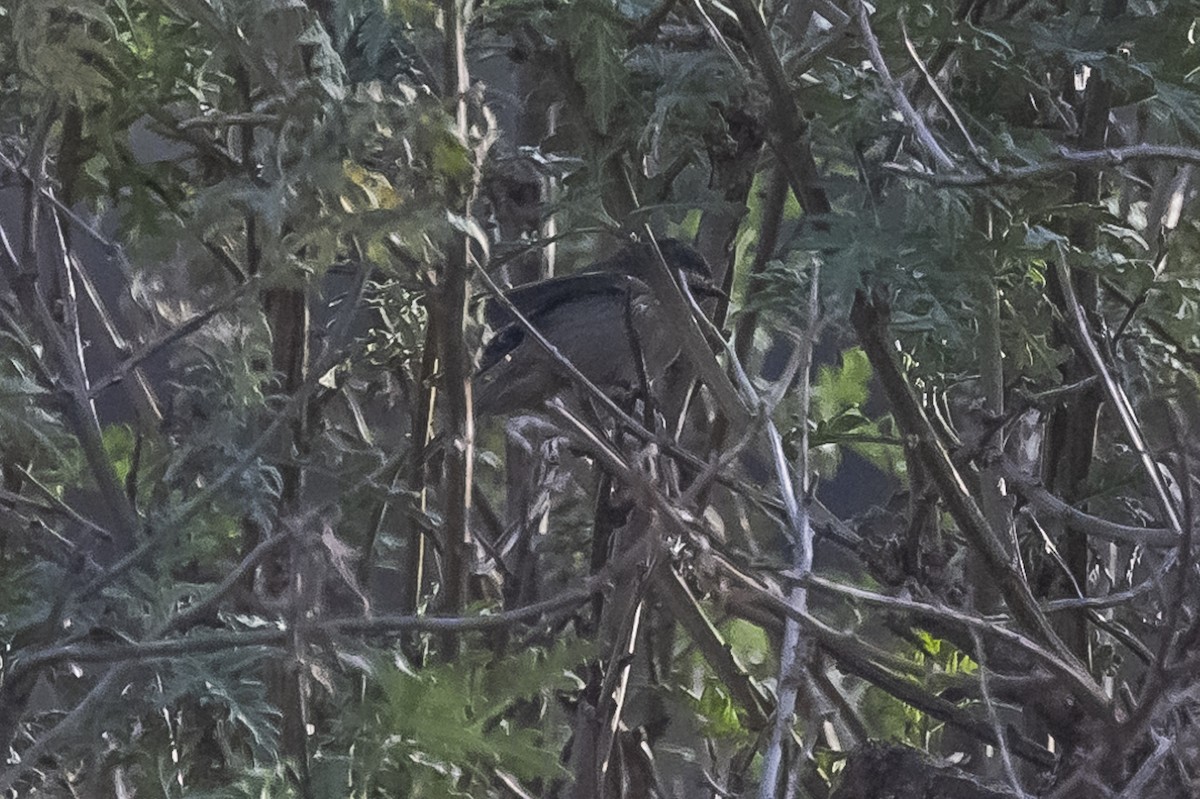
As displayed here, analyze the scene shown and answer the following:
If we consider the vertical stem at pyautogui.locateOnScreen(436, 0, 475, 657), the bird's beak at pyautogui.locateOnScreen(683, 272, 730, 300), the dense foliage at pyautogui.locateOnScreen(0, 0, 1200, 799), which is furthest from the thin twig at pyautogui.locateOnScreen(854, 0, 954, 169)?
the bird's beak at pyautogui.locateOnScreen(683, 272, 730, 300)

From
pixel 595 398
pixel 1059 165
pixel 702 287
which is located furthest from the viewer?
pixel 702 287

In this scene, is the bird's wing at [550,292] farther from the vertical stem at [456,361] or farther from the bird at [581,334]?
the vertical stem at [456,361]

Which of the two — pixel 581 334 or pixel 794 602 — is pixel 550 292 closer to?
pixel 581 334

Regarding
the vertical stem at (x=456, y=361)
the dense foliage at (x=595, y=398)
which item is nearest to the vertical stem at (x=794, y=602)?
the dense foliage at (x=595, y=398)

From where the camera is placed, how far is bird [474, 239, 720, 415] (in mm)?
897

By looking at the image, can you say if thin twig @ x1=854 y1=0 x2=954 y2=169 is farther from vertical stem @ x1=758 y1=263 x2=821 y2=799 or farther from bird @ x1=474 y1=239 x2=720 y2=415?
bird @ x1=474 y1=239 x2=720 y2=415

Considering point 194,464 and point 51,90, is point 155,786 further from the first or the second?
point 51,90

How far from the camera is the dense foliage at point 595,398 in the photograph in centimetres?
58

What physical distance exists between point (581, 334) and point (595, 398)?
9.7 inches

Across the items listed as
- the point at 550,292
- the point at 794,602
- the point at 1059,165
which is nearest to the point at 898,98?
the point at 1059,165

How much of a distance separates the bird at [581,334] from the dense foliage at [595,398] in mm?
42

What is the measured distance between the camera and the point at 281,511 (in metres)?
0.80

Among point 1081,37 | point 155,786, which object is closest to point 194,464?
point 155,786

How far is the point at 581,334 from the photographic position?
100 cm
